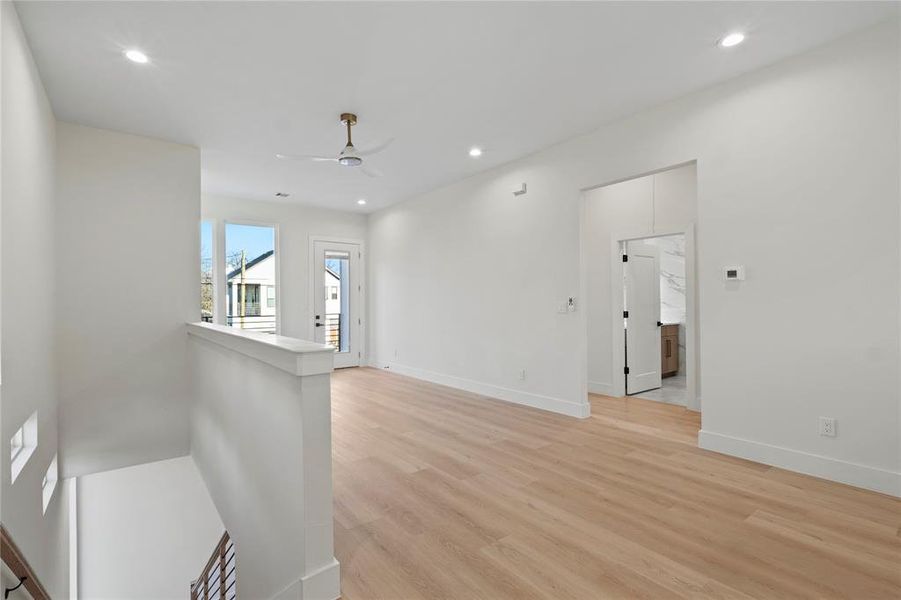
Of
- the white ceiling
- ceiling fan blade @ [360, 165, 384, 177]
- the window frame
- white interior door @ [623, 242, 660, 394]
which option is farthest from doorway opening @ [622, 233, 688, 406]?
the window frame

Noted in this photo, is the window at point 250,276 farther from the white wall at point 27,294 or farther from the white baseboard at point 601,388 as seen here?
the white baseboard at point 601,388

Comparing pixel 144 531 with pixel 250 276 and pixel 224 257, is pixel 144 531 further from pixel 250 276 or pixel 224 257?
pixel 224 257

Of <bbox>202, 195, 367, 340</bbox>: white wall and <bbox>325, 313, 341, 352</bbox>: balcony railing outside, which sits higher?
<bbox>202, 195, 367, 340</bbox>: white wall

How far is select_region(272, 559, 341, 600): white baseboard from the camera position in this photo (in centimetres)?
172

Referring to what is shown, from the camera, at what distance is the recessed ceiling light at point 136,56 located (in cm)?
274

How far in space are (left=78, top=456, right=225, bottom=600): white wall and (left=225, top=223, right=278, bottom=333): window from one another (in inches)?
91.8

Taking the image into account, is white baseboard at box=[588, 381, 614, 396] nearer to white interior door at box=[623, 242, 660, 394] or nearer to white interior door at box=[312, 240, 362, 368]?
white interior door at box=[623, 242, 660, 394]

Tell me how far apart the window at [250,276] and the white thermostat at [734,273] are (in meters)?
6.19

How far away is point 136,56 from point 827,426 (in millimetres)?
5251

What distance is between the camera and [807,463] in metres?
2.86

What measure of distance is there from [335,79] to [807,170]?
340cm

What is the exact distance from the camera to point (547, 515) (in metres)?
2.37

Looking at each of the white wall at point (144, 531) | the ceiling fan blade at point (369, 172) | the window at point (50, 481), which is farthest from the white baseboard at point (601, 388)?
the window at point (50, 481)

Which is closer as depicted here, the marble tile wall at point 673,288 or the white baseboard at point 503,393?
the white baseboard at point 503,393
